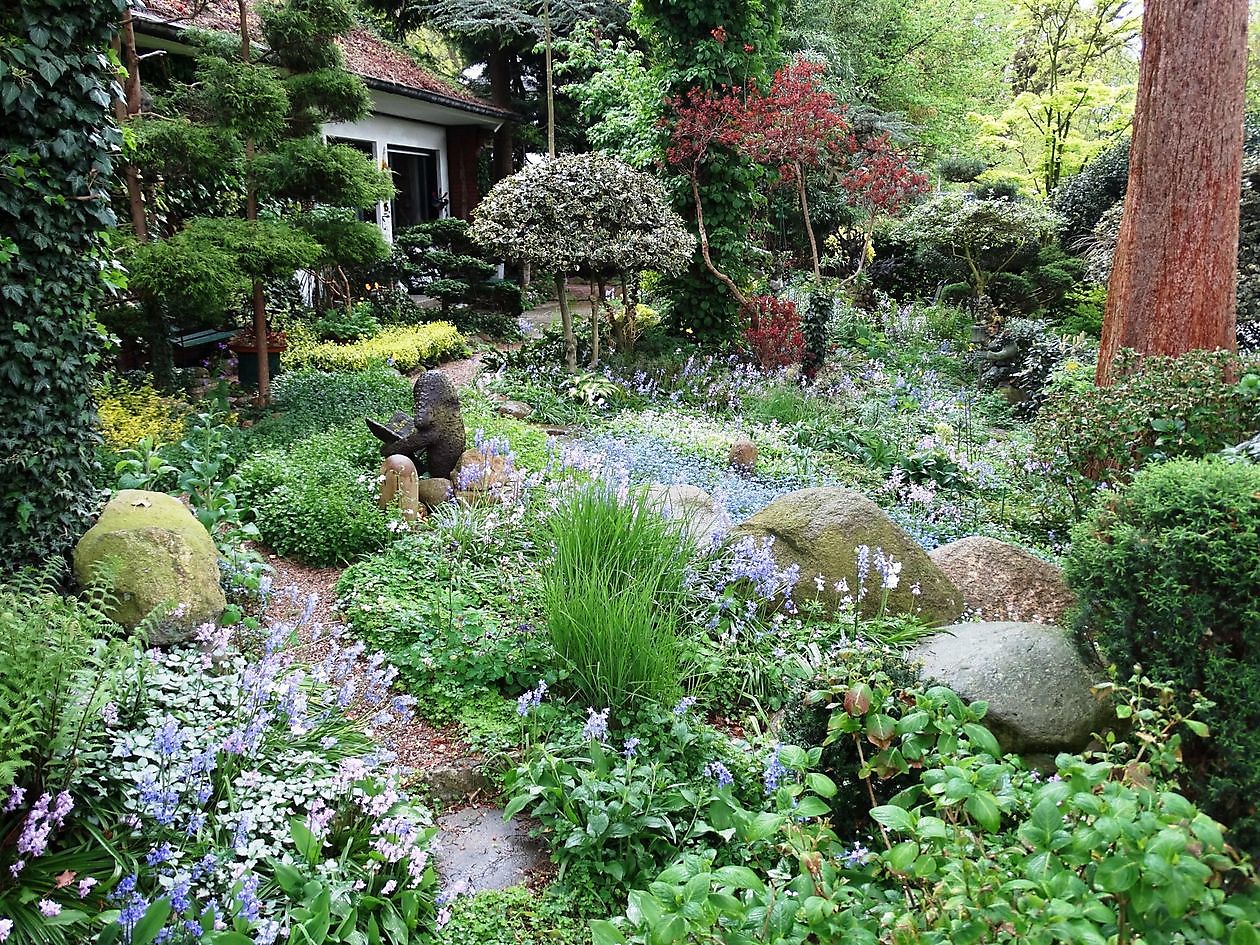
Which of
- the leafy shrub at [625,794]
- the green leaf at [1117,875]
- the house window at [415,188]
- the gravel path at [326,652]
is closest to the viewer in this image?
the green leaf at [1117,875]

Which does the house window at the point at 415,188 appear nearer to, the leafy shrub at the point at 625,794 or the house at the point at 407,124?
the house at the point at 407,124

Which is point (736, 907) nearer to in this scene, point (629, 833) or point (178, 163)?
point (629, 833)

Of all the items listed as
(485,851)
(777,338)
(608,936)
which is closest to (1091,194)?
(777,338)

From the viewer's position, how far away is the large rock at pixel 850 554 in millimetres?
4523

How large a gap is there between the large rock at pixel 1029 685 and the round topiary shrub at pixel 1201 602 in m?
0.27

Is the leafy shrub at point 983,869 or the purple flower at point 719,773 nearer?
the leafy shrub at point 983,869

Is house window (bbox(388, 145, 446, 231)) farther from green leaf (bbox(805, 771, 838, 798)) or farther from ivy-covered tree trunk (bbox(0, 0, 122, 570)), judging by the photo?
green leaf (bbox(805, 771, 838, 798))

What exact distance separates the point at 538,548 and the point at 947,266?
13.4 m

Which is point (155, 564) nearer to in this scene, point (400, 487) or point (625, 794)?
point (400, 487)

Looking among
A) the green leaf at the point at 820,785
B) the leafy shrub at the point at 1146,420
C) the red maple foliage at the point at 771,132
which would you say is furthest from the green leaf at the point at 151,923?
the red maple foliage at the point at 771,132

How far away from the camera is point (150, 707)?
10.3 ft

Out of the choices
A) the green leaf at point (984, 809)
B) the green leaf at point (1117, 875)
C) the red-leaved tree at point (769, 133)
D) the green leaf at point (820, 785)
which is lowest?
the green leaf at point (820, 785)

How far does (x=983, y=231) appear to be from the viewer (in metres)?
14.2

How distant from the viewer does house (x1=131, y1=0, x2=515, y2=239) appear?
11.6m
